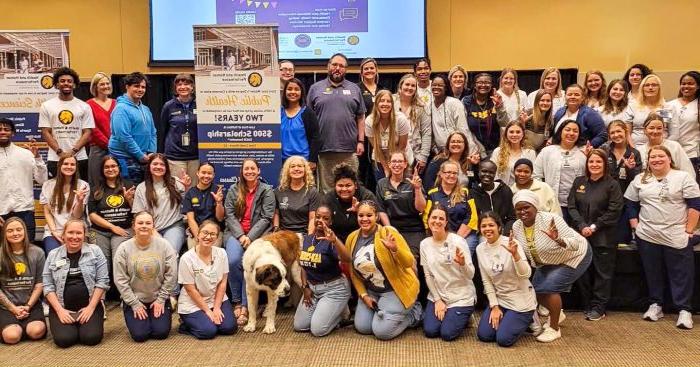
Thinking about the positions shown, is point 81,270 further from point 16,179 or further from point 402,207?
point 402,207

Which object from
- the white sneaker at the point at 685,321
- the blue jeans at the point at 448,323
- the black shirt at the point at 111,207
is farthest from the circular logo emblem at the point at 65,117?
the white sneaker at the point at 685,321

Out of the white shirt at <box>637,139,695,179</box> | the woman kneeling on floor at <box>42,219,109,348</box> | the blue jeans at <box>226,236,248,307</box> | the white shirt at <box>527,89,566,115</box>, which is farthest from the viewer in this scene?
the white shirt at <box>527,89,566,115</box>

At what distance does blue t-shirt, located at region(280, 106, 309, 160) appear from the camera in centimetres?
575

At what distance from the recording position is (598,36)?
9344mm

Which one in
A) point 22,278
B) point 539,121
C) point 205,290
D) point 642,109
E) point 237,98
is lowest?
point 205,290

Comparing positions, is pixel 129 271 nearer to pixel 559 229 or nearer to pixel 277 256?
pixel 277 256

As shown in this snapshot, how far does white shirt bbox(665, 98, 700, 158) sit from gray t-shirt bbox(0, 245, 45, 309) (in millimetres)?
5609

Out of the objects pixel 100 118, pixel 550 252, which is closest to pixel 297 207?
pixel 550 252

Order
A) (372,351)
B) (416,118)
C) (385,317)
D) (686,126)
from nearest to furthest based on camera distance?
(372,351), (385,317), (686,126), (416,118)

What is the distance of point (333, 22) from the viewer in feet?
30.9

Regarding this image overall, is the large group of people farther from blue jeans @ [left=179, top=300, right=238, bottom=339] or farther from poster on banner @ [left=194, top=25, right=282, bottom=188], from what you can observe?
poster on banner @ [left=194, top=25, right=282, bottom=188]

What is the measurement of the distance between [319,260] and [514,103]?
116 inches

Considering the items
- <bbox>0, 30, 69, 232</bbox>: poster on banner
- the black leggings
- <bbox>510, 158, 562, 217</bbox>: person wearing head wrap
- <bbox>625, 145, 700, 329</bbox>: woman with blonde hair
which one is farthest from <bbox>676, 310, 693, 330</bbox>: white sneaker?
<bbox>0, 30, 69, 232</bbox>: poster on banner

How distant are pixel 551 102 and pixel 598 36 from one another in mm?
4079
